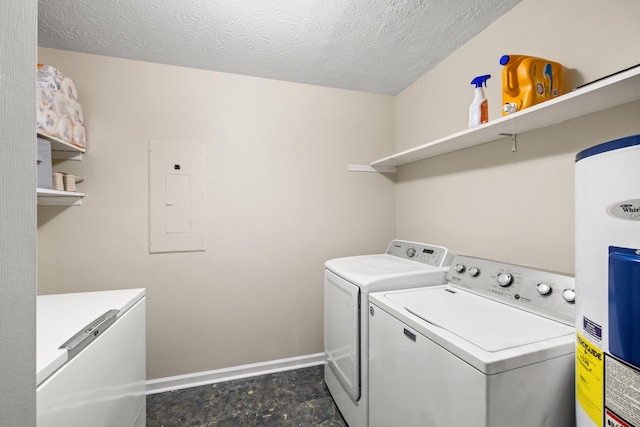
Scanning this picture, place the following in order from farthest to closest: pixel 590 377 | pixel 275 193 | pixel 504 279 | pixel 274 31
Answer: pixel 275 193 < pixel 274 31 < pixel 504 279 < pixel 590 377

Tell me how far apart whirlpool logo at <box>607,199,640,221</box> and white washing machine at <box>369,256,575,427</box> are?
484 mm

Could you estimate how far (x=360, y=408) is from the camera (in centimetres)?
153

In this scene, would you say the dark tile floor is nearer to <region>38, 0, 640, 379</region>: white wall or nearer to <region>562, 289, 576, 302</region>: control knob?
<region>38, 0, 640, 379</region>: white wall

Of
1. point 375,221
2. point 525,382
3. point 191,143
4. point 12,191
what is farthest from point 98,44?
point 525,382

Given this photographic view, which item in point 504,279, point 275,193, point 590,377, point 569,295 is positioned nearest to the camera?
point 590,377

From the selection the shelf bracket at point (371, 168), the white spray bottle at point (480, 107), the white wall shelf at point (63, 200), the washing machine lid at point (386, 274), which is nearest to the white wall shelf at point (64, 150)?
the white wall shelf at point (63, 200)

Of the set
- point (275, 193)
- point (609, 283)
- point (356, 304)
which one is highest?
point (275, 193)

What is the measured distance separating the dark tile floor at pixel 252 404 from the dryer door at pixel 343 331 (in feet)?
0.96

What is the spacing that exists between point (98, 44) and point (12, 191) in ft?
6.86

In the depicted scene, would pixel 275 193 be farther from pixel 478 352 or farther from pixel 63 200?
pixel 478 352

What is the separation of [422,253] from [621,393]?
133 centimetres

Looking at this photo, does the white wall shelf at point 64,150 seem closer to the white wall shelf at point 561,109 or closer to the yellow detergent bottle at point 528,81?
the white wall shelf at point 561,109

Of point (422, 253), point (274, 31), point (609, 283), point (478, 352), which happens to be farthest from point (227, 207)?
point (609, 283)

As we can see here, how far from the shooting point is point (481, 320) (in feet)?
3.58
